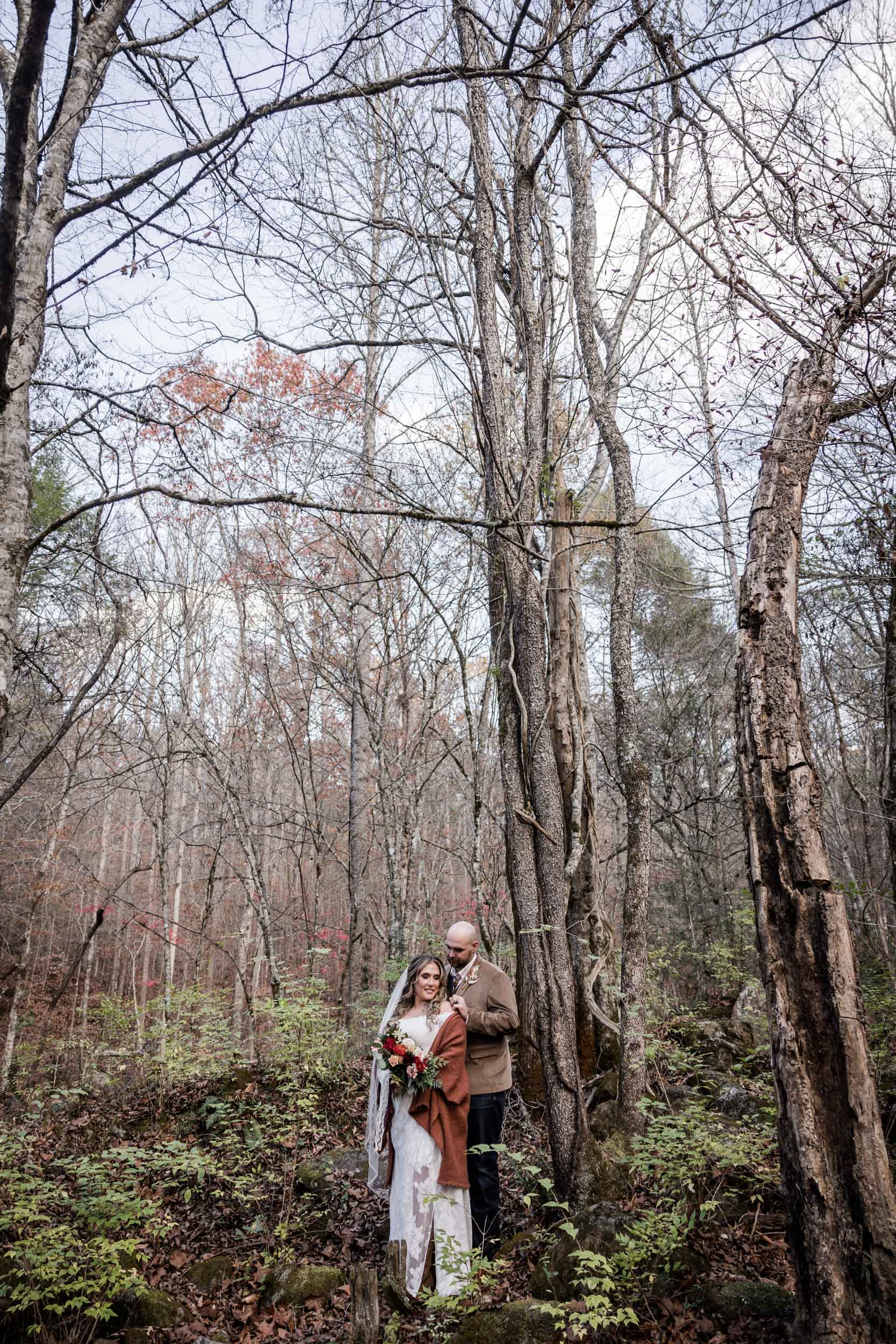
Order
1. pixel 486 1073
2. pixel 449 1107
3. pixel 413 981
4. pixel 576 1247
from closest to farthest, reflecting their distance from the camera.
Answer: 1. pixel 576 1247
2. pixel 449 1107
3. pixel 486 1073
4. pixel 413 981

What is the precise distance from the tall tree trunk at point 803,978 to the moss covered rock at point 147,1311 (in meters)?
3.18

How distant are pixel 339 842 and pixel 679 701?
10.8 m

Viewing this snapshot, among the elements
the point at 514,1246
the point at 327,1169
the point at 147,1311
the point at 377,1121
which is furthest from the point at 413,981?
the point at 147,1311

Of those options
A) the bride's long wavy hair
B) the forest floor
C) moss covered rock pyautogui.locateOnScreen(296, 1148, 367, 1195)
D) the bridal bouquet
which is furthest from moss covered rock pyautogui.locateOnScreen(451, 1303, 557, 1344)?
moss covered rock pyautogui.locateOnScreen(296, 1148, 367, 1195)

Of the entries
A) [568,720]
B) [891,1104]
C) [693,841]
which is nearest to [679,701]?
[693,841]

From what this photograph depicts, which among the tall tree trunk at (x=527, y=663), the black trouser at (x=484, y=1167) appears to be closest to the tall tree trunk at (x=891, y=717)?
the tall tree trunk at (x=527, y=663)

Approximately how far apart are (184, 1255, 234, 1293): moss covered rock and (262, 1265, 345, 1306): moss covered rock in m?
0.33

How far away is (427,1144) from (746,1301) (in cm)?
175

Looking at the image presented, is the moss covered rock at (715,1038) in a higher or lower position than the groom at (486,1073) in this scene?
lower

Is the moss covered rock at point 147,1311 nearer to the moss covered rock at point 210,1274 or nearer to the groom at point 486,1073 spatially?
the moss covered rock at point 210,1274

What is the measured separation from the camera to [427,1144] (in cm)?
423

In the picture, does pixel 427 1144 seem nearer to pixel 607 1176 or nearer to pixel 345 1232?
pixel 607 1176

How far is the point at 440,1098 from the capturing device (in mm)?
4258

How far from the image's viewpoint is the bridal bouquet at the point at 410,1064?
13.8 feet
